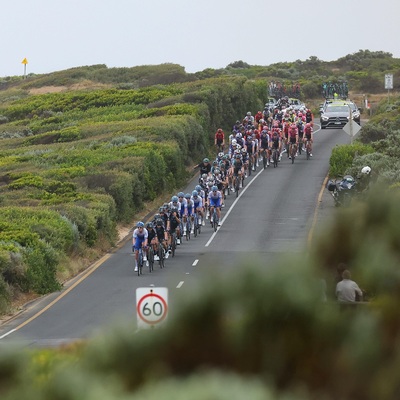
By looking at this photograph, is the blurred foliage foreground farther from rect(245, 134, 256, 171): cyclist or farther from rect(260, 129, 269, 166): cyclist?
rect(260, 129, 269, 166): cyclist

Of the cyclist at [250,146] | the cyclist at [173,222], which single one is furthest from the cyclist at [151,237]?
the cyclist at [250,146]

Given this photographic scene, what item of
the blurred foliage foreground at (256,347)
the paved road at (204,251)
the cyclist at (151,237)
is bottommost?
the paved road at (204,251)

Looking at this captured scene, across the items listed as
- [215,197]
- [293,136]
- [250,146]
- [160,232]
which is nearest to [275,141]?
[250,146]

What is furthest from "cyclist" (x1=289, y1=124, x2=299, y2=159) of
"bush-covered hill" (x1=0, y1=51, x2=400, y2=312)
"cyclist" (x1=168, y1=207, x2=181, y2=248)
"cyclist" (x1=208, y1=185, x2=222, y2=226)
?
"cyclist" (x1=168, y1=207, x2=181, y2=248)

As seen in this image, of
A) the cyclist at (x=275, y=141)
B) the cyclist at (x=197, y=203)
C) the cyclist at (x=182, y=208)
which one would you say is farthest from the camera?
the cyclist at (x=275, y=141)

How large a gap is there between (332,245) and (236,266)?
1.85 m

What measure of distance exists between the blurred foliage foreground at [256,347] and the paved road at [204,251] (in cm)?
54

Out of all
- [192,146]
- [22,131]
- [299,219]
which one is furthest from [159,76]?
[299,219]

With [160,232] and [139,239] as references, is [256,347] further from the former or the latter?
[160,232]

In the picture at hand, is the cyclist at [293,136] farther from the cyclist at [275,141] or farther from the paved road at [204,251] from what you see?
the paved road at [204,251]

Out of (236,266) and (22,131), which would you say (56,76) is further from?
(236,266)

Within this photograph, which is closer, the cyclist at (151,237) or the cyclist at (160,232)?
the cyclist at (151,237)

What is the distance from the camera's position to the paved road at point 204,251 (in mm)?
24047

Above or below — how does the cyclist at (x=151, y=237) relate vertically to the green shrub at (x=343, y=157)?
above
